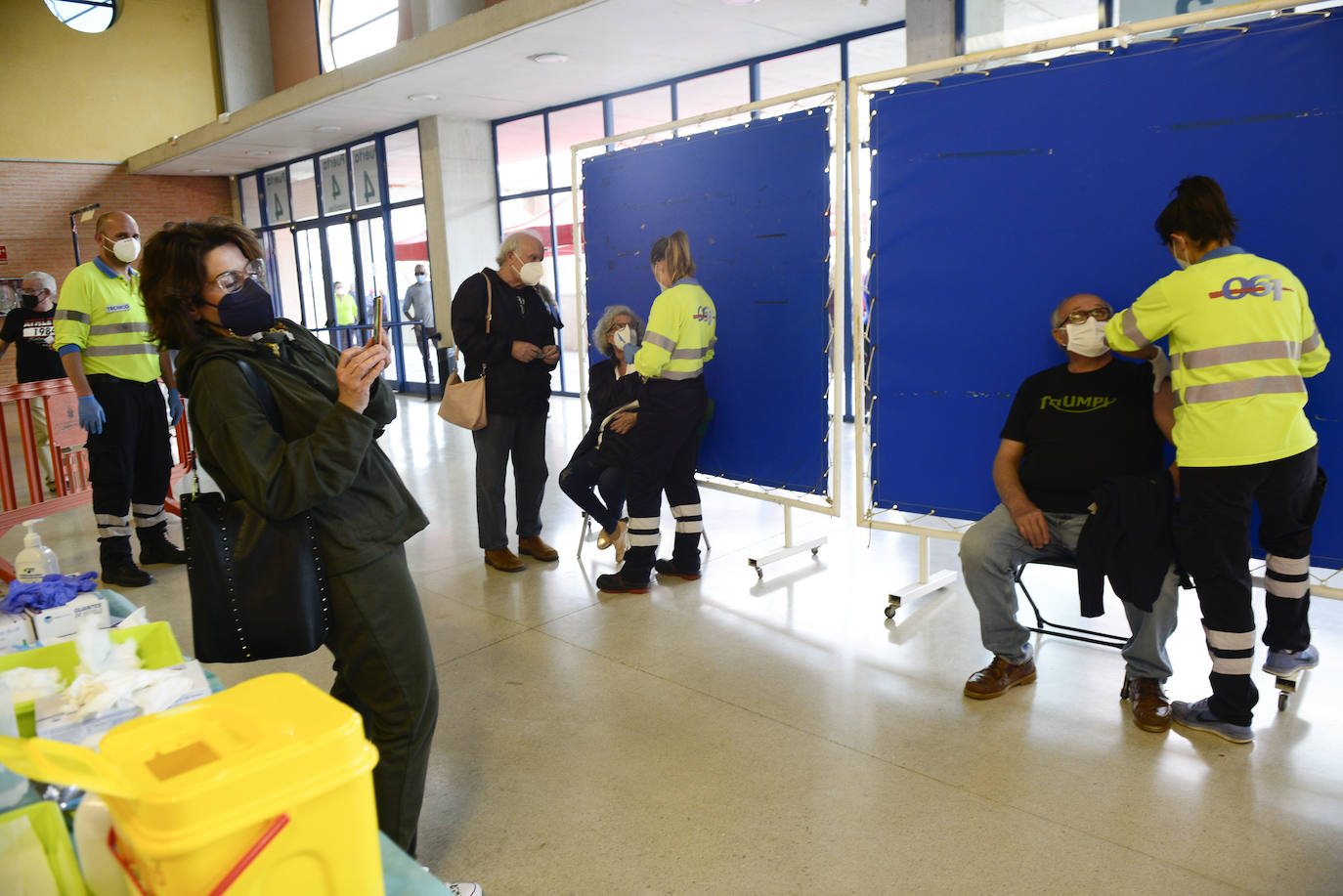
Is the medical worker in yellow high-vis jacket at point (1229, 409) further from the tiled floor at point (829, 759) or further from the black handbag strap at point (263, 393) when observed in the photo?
the black handbag strap at point (263, 393)

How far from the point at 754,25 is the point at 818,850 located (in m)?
6.78

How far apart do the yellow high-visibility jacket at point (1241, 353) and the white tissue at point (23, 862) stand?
2675 mm

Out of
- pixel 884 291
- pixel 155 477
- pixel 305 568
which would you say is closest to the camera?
pixel 305 568

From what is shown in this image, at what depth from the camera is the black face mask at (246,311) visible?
5.66 ft

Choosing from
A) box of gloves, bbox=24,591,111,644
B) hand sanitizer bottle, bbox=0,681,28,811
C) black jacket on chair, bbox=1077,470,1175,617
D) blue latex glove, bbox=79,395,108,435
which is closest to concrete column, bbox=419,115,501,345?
blue latex glove, bbox=79,395,108,435

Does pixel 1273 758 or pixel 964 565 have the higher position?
pixel 964 565

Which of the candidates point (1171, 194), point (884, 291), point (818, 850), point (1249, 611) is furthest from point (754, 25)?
point (818, 850)

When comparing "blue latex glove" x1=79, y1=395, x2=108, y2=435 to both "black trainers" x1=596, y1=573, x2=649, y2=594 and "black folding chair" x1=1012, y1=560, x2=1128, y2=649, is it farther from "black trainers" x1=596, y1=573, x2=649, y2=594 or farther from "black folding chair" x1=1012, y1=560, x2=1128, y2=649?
"black folding chair" x1=1012, y1=560, x2=1128, y2=649

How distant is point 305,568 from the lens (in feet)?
5.62

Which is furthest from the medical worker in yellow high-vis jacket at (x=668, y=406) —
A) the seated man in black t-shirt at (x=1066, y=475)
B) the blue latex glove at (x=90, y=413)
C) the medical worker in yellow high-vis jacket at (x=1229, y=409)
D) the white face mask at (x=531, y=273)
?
the blue latex glove at (x=90, y=413)

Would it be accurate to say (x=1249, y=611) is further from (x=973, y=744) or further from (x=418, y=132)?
(x=418, y=132)

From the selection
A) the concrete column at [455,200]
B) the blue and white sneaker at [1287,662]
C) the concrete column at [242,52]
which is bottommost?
the blue and white sneaker at [1287,662]

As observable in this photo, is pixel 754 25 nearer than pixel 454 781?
No

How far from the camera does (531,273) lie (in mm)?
4219
